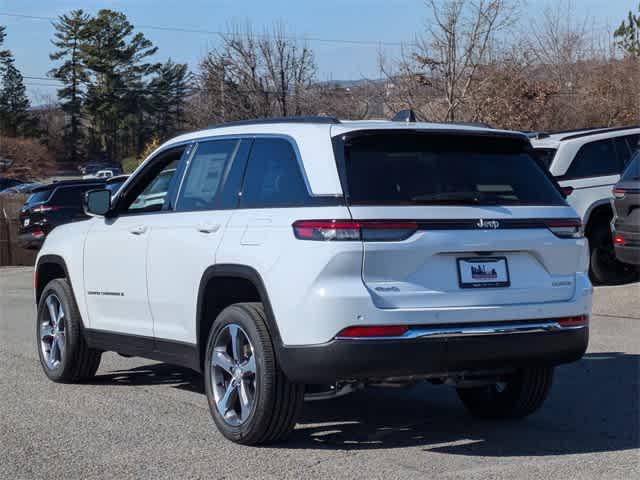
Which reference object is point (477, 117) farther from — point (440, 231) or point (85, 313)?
point (440, 231)

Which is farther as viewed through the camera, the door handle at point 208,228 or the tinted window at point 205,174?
the tinted window at point 205,174

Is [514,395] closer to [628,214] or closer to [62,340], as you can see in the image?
[62,340]

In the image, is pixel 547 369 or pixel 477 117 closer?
pixel 547 369

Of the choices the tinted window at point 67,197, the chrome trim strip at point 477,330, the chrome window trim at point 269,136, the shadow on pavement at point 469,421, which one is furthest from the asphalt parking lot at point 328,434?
the tinted window at point 67,197

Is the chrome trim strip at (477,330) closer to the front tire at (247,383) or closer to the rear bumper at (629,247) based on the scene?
the front tire at (247,383)

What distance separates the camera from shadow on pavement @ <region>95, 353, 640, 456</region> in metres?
6.14

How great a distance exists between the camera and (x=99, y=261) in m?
7.70

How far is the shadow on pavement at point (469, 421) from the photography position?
6141 mm

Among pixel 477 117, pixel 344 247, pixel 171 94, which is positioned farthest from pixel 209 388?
pixel 171 94

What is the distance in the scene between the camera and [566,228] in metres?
6.09

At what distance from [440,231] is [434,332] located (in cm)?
53

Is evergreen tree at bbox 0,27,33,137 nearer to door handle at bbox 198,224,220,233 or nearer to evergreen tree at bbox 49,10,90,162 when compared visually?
evergreen tree at bbox 49,10,90,162

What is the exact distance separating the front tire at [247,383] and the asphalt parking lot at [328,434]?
0.47ft

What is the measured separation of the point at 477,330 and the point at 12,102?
8338 cm
